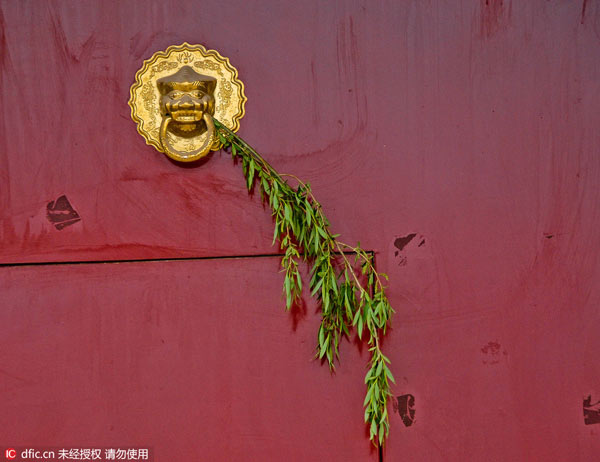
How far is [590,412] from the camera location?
813 mm

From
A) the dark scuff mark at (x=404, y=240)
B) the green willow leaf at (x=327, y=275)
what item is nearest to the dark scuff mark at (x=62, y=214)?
the green willow leaf at (x=327, y=275)

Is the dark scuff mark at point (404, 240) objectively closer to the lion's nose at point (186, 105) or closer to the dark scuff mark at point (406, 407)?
the dark scuff mark at point (406, 407)

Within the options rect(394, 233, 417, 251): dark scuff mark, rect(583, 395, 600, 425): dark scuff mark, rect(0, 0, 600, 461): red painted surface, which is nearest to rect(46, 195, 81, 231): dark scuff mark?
rect(0, 0, 600, 461): red painted surface

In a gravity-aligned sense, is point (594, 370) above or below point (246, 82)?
below

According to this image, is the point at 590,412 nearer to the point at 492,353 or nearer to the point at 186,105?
the point at 492,353

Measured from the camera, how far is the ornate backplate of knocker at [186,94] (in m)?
0.82

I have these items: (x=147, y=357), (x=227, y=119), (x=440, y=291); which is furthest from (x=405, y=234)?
(x=147, y=357)

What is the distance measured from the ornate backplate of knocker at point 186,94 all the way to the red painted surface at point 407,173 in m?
0.02

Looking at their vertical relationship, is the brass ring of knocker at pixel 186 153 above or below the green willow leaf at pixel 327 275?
→ above

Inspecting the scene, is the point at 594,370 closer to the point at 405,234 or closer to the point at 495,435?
the point at 495,435

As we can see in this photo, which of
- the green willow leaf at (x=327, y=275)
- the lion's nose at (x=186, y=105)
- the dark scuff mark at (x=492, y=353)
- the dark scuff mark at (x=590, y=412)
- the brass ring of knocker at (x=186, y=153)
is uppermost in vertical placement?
the lion's nose at (x=186, y=105)

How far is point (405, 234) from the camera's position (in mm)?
829

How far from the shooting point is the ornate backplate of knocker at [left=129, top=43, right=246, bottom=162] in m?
0.82

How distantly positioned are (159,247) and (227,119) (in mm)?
257
